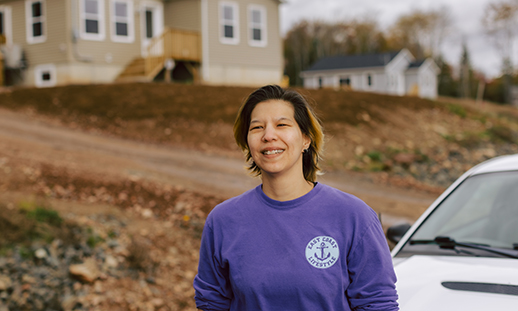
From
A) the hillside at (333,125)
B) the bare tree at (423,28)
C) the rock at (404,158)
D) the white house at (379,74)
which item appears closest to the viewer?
the hillside at (333,125)

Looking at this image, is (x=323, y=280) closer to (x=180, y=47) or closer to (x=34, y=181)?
(x=34, y=181)

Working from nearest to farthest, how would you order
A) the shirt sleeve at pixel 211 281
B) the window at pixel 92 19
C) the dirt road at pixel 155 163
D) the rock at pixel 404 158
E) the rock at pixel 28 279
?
the shirt sleeve at pixel 211 281 < the rock at pixel 28 279 < the dirt road at pixel 155 163 < the rock at pixel 404 158 < the window at pixel 92 19

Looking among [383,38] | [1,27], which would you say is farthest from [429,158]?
[383,38]

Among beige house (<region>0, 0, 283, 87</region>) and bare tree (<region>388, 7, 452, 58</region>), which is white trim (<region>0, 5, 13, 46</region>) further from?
bare tree (<region>388, 7, 452, 58</region>)

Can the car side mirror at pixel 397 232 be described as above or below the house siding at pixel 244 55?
below

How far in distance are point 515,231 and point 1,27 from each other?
86.2 feet

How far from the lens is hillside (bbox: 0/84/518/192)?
14.0 metres

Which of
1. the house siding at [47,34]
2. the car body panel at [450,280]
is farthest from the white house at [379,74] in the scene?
the car body panel at [450,280]

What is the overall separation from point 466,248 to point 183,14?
75.6ft

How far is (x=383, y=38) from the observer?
3100 inches

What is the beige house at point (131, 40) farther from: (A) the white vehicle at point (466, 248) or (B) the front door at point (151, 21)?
(A) the white vehicle at point (466, 248)

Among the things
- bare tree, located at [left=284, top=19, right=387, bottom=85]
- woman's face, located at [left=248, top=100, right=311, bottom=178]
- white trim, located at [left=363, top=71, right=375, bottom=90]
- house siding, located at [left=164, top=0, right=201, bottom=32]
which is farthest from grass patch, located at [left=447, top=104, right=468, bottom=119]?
bare tree, located at [left=284, top=19, right=387, bottom=85]

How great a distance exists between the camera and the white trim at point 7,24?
2366 cm

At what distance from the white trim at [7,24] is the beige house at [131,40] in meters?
0.05
